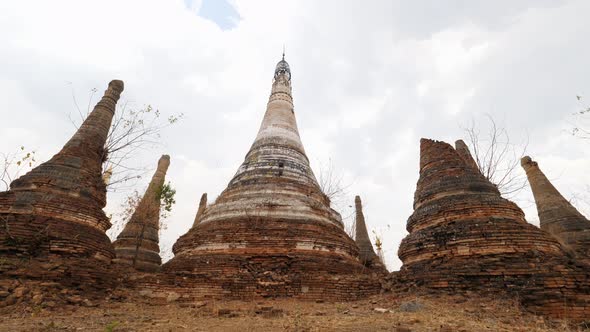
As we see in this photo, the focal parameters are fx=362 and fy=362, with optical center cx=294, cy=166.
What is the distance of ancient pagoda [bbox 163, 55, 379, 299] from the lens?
305 inches

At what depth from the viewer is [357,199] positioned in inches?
822

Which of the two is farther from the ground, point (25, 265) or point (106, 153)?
point (106, 153)

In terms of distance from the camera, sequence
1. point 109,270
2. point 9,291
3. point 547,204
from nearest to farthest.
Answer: point 9,291 → point 109,270 → point 547,204

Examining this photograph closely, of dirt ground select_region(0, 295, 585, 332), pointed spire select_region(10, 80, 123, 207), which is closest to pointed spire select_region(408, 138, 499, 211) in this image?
dirt ground select_region(0, 295, 585, 332)

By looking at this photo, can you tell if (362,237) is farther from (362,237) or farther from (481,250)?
(481,250)

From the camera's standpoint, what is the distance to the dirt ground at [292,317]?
15.2 feet

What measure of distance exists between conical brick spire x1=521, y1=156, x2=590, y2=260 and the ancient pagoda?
7.40 m

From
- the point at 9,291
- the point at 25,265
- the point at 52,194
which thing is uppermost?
the point at 52,194

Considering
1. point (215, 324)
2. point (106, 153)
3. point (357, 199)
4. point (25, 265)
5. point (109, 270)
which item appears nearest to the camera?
point (215, 324)

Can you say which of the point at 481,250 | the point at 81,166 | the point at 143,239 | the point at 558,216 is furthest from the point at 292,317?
the point at 558,216

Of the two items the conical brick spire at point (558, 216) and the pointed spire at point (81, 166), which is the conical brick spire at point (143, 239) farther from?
the conical brick spire at point (558, 216)

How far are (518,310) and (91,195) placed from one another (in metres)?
8.88

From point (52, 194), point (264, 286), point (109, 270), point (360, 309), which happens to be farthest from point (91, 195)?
point (360, 309)

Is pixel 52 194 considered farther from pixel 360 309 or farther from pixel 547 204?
pixel 547 204
